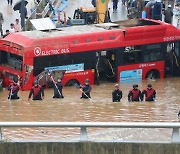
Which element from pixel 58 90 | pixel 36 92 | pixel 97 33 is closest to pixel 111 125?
pixel 36 92

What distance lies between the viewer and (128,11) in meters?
37.2

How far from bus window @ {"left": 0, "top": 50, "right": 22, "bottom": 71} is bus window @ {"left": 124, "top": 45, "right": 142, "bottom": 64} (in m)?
4.52

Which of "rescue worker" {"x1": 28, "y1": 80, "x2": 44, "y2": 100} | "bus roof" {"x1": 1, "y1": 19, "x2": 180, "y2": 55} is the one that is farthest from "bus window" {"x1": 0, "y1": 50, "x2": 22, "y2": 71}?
"rescue worker" {"x1": 28, "y1": 80, "x2": 44, "y2": 100}

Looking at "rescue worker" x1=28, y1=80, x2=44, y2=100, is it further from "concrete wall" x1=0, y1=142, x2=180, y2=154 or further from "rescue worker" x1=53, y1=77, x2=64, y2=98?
"concrete wall" x1=0, y1=142, x2=180, y2=154

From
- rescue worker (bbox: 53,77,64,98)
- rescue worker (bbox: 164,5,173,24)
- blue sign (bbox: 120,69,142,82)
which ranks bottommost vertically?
blue sign (bbox: 120,69,142,82)

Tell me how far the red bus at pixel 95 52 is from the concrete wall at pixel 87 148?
55.9 ft

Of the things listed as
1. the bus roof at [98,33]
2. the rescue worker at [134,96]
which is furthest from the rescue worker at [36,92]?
the bus roof at [98,33]

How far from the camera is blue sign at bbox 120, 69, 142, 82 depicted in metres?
27.1

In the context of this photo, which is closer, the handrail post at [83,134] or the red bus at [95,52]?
the handrail post at [83,134]

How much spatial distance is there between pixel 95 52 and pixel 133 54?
1923mm

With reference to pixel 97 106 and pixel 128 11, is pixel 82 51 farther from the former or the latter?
pixel 128 11

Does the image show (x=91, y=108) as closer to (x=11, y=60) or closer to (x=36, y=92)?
(x=36, y=92)

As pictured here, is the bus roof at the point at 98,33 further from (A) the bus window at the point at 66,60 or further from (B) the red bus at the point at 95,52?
(A) the bus window at the point at 66,60

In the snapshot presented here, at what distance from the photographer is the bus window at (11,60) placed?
996 inches
